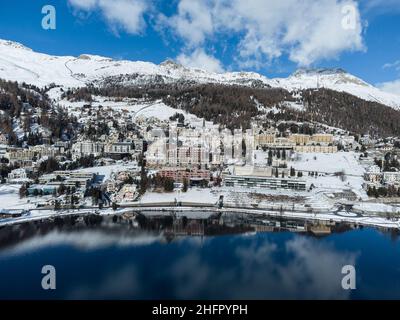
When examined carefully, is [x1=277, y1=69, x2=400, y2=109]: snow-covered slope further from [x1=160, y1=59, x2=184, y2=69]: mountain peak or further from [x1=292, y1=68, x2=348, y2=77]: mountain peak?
[x1=160, y1=59, x2=184, y2=69]: mountain peak

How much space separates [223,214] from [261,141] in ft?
45.1

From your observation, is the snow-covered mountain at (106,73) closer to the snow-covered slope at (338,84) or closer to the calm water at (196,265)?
the snow-covered slope at (338,84)

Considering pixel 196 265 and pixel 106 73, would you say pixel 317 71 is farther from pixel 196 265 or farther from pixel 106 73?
pixel 196 265

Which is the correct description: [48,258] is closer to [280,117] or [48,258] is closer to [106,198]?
[106,198]

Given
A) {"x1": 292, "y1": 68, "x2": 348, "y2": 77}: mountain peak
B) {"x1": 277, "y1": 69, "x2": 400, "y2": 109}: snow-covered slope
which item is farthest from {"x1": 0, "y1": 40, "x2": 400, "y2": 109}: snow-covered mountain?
{"x1": 292, "y1": 68, "x2": 348, "y2": 77}: mountain peak

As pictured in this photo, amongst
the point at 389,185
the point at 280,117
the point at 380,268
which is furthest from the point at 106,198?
the point at 280,117

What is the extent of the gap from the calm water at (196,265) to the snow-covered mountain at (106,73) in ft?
147

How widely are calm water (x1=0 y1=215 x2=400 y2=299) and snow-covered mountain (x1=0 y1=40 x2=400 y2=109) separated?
4477 centimetres

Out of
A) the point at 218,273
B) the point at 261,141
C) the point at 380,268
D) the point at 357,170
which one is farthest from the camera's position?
the point at 261,141

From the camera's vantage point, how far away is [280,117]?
3459 centimetres

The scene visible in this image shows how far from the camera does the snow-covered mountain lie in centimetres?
5709

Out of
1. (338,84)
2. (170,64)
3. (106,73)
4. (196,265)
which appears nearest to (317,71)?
(338,84)

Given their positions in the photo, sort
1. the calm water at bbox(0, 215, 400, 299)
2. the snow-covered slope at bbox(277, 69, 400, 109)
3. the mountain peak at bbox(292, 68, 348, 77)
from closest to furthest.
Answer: the calm water at bbox(0, 215, 400, 299), the snow-covered slope at bbox(277, 69, 400, 109), the mountain peak at bbox(292, 68, 348, 77)

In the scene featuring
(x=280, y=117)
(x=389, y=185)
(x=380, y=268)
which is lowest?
(x=380, y=268)
